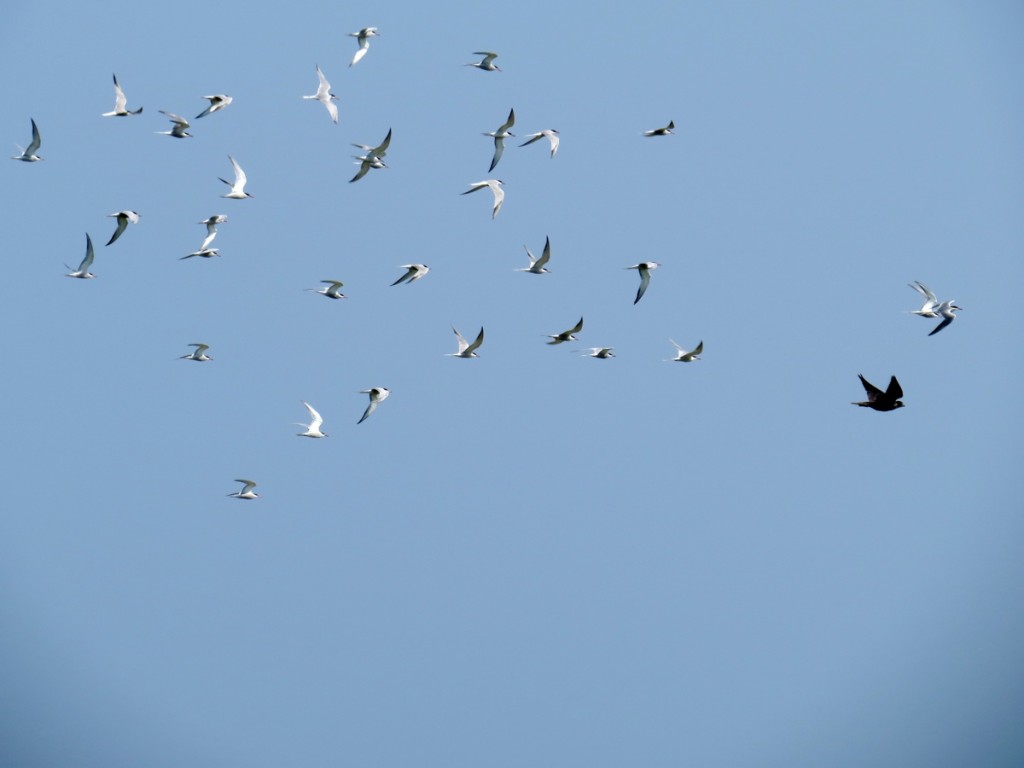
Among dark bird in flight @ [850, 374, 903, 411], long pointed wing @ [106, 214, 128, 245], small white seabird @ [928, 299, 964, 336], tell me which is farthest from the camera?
long pointed wing @ [106, 214, 128, 245]

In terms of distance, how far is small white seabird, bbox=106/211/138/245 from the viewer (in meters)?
54.8

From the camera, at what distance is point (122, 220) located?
55.1 meters

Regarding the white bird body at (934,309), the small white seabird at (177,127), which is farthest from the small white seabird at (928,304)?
the small white seabird at (177,127)

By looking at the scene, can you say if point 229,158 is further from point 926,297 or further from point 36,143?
point 926,297

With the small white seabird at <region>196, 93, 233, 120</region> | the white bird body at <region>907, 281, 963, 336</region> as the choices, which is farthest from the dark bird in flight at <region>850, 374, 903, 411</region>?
the small white seabird at <region>196, 93, 233, 120</region>

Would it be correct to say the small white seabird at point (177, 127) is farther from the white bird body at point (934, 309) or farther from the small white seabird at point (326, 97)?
the white bird body at point (934, 309)

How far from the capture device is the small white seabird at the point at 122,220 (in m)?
54.8

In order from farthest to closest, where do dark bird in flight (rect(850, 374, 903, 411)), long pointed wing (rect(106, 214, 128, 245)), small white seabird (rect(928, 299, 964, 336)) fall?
long pointed wing (rect(106, 214, 128, 245)) → small white seabird (rect(928, 299, 964, 336)) → dark bird in flight (rect(850, 374, 903, 411))

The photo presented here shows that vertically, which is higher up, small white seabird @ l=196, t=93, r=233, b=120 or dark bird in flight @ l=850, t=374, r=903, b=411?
small white seabird @ l=196, t=93, r=233, b=120

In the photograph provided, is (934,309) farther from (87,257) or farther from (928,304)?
(87,257)

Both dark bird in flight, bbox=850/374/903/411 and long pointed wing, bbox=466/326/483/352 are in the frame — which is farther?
long pointed wing, bbox=466/326/483/352

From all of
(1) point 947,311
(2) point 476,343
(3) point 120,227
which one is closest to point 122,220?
(3) point 120,227

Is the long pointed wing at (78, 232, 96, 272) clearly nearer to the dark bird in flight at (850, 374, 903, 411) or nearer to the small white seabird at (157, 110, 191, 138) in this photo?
the small white seabird at (157, 110, 191, 138)

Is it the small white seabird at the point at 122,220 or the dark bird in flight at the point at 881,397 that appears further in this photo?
the small white seabird at the point at 122,220
